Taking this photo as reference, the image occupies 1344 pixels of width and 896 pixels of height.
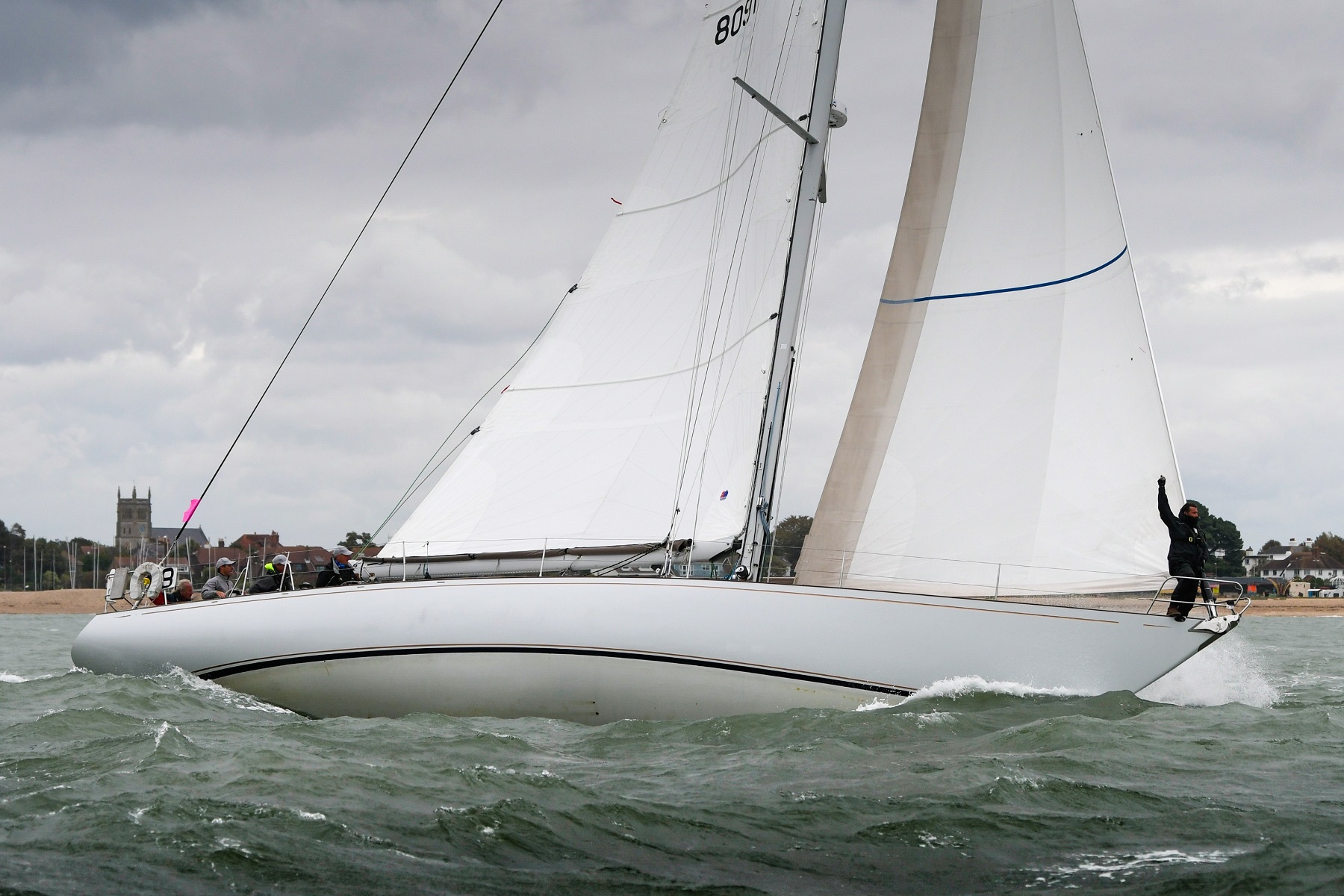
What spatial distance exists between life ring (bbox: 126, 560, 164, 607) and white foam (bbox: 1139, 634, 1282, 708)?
846 centimetres

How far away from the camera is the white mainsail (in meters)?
9.14

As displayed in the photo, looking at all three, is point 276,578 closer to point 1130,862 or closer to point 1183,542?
point 1183,542

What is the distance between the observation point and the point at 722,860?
4.12m

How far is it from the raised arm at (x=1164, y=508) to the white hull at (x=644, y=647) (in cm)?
76

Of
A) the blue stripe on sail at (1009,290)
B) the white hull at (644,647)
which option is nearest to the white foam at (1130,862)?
the white hull at (644,647)

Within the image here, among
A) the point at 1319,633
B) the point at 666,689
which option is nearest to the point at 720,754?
the point at 666,689

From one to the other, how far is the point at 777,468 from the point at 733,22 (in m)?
4.52

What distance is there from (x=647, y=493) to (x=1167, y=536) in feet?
13.0

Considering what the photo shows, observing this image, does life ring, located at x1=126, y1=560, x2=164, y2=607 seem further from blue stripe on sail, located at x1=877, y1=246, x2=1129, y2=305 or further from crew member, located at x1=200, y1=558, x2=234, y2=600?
blue stripe on sail, located at x1=877, y1=246, x2=1129, y2=305

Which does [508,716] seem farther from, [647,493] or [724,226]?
[724,226]

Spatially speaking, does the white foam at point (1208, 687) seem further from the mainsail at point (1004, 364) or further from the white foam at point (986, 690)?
the mainsail at point (1004, 364)

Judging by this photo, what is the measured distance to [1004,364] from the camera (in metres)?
8.35

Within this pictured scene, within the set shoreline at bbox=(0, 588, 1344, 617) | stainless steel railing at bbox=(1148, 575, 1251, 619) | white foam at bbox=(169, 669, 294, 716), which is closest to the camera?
stainless steel railing at bbox=(1148, 575, 1251, 619)

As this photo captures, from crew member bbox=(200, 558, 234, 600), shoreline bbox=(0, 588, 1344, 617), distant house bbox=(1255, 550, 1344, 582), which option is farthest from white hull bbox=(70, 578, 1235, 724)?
distant house bbox=(1255, 550, 1344, 582)
